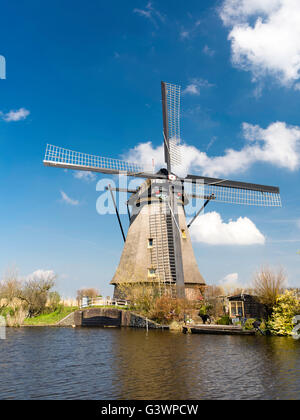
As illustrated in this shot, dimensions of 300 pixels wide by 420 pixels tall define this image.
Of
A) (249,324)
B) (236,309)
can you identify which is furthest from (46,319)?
(249,324)

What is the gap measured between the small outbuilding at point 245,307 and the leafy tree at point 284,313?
1.45m

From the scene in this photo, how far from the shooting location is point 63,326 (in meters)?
28.1

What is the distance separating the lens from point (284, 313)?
61.4 feet

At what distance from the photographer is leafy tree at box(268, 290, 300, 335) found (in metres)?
18.6

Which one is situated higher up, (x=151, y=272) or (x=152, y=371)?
(x=151, y=272)

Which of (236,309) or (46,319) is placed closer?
(236,309)

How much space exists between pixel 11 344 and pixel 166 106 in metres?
21.1

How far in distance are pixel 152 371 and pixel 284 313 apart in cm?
1194

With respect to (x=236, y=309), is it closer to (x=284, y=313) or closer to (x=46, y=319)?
(x=284, y=313)

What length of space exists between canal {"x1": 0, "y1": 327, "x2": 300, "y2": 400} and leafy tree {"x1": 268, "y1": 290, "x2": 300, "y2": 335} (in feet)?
10.8

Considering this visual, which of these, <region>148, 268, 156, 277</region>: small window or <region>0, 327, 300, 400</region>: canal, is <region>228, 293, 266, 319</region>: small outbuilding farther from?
<region>148, 268, 156, 277</region>: small window

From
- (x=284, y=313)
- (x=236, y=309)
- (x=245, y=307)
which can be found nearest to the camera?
(x=284, y=313)

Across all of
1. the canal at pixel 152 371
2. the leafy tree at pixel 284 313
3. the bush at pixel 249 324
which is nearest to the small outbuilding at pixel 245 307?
the bush at pixel 249 324

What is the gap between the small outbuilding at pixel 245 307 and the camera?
21.1m
